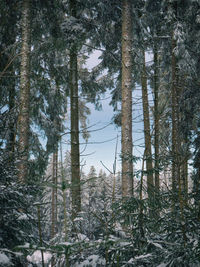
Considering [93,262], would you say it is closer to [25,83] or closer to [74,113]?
[25,83]

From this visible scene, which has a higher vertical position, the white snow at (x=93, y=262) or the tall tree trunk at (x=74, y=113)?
the tall tree trunk at (x=74, y=113)

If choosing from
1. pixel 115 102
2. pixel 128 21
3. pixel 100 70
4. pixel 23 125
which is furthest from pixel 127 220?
pixel 115 102

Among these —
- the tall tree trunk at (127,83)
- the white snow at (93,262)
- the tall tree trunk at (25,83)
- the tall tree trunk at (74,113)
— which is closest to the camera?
the white snow at (93,262)

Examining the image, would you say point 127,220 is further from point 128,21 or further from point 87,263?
point 128,21

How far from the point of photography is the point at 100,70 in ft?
38.8

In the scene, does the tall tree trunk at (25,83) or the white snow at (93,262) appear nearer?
the white snow at (93,262)

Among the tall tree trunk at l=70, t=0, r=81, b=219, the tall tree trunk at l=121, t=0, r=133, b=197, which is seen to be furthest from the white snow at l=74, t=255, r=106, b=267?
the tall tree trunk at l=70, t=0, r=81, b=219

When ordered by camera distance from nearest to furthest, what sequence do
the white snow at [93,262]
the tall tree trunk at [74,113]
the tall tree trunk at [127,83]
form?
the white snow at [93,262] < the tall tree trunk at [127,83] < the tall tree trunk at [74,113]

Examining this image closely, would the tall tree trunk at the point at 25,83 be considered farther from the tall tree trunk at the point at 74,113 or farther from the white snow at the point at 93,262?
the white snow at the point at 93,262

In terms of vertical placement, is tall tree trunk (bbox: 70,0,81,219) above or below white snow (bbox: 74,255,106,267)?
above

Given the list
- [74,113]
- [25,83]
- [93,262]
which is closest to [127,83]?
[74,113]

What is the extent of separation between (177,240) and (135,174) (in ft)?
2.83

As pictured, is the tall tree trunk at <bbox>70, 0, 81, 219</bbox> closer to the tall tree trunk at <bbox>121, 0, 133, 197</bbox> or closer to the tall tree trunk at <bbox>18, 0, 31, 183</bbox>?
the tall tree trunk at <bbox>18, 0, 31, 183</bbox>

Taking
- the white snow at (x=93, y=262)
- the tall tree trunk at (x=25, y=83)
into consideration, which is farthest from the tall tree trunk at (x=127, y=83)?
the white snow at (x=93, y=262)
